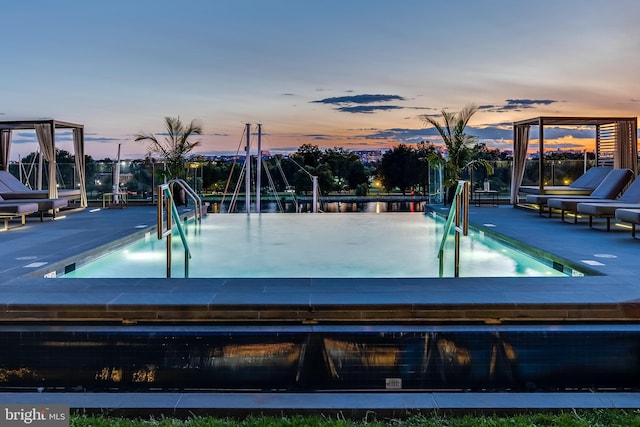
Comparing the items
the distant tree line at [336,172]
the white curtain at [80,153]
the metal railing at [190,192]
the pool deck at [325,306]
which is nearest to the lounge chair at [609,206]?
the pool deck at [325,306]

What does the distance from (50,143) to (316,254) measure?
7230 millimetres

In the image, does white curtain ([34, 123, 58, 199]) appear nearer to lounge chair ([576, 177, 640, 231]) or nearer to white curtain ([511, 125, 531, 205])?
lounge chair ([576, 177, 640, 231])

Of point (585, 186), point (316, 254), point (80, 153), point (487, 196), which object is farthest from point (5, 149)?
point (585, 186)

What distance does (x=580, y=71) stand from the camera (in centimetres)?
1424

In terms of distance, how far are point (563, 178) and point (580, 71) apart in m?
2.72

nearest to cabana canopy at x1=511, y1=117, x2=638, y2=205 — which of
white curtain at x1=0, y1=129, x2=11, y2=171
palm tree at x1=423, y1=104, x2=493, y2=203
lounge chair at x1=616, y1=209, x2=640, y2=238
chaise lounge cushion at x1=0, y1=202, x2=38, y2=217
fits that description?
palm tree at x1=423, y1=104, x2=493, y2=203

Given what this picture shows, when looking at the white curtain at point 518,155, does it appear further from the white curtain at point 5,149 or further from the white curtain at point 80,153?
the white curtain at point 5,149

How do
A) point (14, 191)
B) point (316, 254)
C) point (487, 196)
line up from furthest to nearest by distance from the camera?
point (487, 196), point (14, 191), point (316, 254)

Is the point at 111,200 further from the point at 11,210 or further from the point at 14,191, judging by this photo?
the point at 11,210

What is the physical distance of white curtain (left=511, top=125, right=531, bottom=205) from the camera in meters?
13.5

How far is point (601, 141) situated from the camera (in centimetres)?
1366

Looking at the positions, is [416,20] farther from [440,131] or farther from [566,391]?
[566,391]

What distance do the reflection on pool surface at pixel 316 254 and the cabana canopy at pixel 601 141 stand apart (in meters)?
3.60

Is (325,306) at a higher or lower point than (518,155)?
lower
